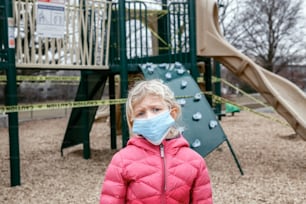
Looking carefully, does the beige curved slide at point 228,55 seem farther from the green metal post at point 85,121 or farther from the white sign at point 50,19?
the white sign at point 50,19

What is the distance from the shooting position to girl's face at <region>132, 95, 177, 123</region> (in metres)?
1.76

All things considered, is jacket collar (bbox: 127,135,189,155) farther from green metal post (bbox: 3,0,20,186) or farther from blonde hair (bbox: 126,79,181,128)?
green metal post (bbox: 3,0,20,186)

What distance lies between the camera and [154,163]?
173 cm

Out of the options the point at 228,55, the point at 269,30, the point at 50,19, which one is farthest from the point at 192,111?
the point at 269,30

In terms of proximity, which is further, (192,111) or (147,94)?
(192,111)

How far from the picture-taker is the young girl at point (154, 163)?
172 centimetres

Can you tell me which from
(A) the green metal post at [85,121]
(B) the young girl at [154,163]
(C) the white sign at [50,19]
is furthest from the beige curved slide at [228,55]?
(B) the young girl at [154,163]

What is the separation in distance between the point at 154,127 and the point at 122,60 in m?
4.21

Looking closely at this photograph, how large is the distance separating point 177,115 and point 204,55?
16.0ft

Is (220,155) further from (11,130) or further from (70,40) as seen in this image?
(11,130)

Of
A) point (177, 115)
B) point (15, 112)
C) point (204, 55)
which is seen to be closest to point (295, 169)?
point (204, 55)

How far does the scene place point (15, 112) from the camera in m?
4.88

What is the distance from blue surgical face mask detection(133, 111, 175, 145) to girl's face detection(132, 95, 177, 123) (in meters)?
0.04

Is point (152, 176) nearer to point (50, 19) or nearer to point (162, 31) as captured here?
point (50, 19)
